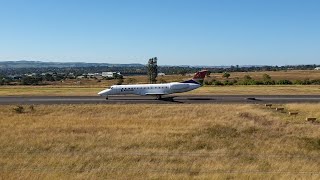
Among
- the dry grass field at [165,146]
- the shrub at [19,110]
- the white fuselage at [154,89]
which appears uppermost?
the white fuselage at [154,89]

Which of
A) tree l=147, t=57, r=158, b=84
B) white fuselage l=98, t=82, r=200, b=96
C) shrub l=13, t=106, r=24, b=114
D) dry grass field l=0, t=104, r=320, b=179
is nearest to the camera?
dry grass field l=0, t=104, r=320, b=179

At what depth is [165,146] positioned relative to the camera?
77.8 ft

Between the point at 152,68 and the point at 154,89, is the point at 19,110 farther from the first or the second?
the point at 152,68

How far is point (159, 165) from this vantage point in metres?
18.4

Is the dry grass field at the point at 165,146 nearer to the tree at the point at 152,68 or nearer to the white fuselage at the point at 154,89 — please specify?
the white fuselage at the point at 154,89

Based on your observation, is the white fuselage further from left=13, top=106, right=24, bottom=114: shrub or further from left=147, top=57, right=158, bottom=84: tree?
left=147, top=57, right=158, bottom=84: tree

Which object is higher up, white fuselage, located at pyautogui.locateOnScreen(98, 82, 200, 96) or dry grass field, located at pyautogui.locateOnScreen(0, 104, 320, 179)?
white fuselage, located at pyautogui.locateOnScreen(98, 82, 200, 96)

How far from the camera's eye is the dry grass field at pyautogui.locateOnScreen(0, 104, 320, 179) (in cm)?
1698

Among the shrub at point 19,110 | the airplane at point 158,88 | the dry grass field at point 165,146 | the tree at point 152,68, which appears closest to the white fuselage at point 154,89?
the airplane at point 158,88

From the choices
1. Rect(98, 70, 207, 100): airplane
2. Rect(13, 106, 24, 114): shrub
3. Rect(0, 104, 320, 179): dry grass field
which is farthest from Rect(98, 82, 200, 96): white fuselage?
Rect(13, 106, 24, 114): shrub

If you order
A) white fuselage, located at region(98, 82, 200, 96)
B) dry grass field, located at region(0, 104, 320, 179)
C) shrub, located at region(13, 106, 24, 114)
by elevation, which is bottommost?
shrub, located at region(13, 106, 24, 114)

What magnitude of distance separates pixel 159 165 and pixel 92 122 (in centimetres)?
1802

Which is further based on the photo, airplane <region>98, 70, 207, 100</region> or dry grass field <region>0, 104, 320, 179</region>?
airplane <region>98, 70, 207, 100</region>

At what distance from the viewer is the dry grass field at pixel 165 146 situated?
669 inches
